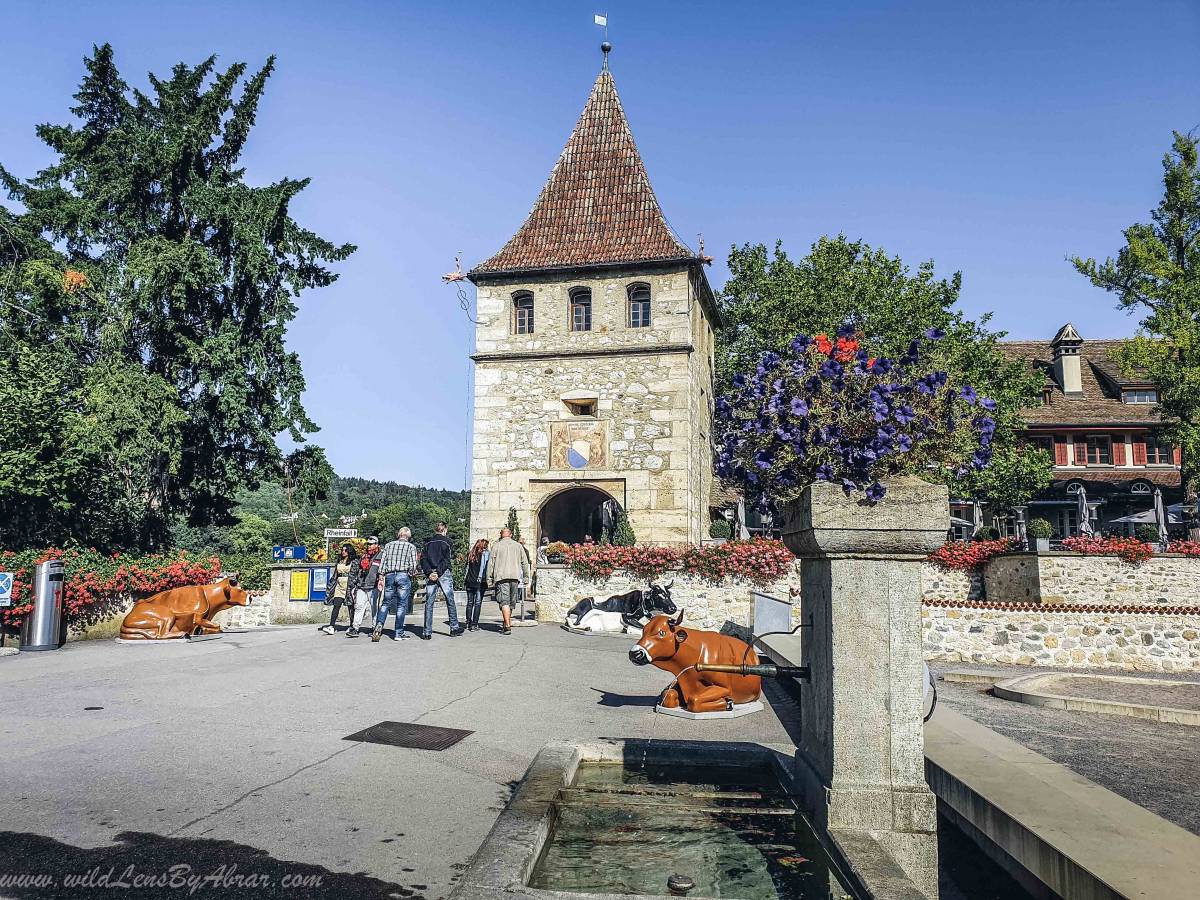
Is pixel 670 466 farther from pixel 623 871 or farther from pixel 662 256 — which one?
pixel 623 871

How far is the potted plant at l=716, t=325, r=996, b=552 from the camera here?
356 cm

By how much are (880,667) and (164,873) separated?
3.15 m

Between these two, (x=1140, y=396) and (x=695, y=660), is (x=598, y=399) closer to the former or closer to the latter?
(x=695, y=660)

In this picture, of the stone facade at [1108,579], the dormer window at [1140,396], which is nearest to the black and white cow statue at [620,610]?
the stone facade at [1108,579]

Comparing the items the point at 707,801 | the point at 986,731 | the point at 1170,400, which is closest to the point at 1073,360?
the point at 1170,400

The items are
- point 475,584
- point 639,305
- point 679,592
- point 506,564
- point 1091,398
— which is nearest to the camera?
point 506,564

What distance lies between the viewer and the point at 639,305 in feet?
79.5

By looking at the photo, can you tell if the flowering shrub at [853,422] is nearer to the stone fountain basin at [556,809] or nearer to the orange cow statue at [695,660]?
the stone fountain basin at [556,809]

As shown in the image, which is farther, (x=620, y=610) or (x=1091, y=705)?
(x=620, y=610)

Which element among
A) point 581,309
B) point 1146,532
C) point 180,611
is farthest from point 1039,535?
point 180,611

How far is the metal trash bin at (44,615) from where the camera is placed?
11.6 m

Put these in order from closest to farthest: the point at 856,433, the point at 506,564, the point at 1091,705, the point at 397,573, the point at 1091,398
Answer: the point at 856,433 < the point at 1091,705 < the point at 397,573 < the point at 506,564 < the point at 1091,398

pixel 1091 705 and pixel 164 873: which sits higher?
pixel 164 873

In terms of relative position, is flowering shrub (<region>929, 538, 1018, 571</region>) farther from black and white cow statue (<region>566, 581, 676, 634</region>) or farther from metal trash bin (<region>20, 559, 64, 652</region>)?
metal trash bin (<region>20, 559, 64, 652</region>)
